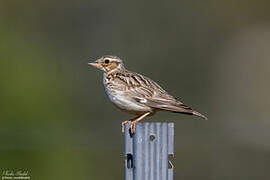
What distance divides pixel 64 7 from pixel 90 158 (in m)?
11.5

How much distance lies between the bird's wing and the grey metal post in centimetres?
161

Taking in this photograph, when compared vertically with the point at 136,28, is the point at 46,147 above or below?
below

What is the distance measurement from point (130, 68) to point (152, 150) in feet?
45.2

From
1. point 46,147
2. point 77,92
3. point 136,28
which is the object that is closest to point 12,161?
point 46,147

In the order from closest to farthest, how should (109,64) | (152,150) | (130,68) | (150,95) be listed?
(152,150), (150,95), (109,64), (130,68)

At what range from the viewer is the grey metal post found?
6.88 metres

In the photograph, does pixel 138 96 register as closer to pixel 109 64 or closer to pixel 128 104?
pixel 128 104

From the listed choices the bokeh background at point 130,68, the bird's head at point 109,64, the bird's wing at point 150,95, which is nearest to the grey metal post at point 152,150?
the bird's wing at point 150,95

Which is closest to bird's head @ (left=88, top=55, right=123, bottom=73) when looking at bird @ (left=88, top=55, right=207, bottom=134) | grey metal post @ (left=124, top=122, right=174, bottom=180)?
bird @ (left=88, top=55, right=207, bottom=134)

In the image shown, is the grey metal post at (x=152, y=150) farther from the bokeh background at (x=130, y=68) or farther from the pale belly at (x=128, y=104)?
the bokeh background at (x=130, y=68)

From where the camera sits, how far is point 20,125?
50.4 feet

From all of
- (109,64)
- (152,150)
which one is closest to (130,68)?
(109,64)

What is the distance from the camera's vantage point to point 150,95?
9242 mm

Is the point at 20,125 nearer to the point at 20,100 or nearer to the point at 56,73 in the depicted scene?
the point at 20,100
